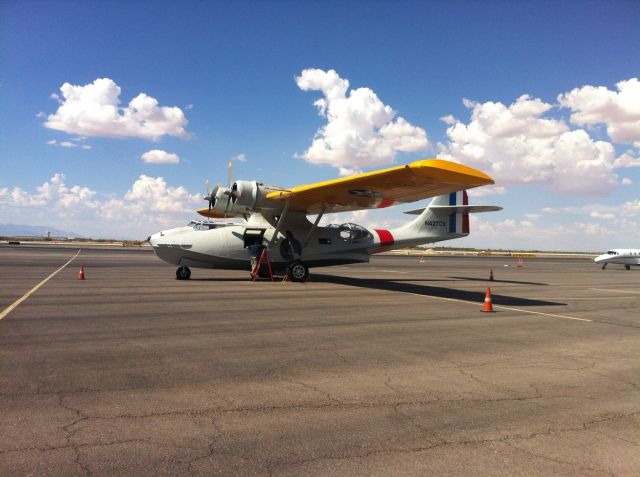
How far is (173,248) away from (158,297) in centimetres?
575

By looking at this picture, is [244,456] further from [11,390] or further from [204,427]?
[11,390]

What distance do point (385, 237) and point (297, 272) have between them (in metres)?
5.07

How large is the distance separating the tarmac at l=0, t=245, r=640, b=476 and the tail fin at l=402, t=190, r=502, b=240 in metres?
12.8

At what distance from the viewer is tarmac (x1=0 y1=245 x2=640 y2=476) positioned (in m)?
3.62

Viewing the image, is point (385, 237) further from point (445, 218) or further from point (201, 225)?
point (201, 225)

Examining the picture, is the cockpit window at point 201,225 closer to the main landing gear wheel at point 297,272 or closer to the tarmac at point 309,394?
the main landing gear wheel at point 297,272

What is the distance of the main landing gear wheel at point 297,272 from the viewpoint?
1952cm

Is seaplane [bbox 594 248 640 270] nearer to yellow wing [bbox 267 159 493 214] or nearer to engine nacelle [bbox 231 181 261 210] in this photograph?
yellow wing [bbox 267 159 493 214]

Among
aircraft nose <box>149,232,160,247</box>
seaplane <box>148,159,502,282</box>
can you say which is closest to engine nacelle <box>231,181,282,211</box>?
seaplane <box>148,159,502,282</box>

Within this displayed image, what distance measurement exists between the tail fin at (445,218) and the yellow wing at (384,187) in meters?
4.09

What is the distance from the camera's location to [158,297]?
43.0 ft

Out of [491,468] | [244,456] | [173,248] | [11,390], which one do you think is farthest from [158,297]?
[491,468]

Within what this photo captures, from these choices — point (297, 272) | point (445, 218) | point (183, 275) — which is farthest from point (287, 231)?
point (445, 218)

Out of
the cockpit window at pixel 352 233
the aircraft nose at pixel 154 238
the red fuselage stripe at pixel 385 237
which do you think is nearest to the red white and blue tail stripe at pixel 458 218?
the red fuselage stripe at pixel 385 237
